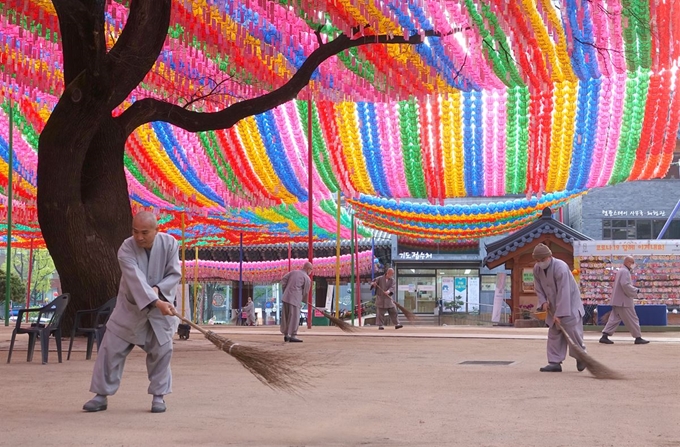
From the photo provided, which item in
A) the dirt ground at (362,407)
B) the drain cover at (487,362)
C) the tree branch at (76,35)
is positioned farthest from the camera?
the tree branch at (76,35)

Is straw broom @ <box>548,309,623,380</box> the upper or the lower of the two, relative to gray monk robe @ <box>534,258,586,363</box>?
lower

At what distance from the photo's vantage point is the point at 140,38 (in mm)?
12805

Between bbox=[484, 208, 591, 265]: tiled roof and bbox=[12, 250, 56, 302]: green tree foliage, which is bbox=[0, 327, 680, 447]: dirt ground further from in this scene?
bbox=[12, 250, 56, 302]: green tree foliage

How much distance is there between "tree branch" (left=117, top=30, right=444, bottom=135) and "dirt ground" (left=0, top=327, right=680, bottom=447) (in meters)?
3.68

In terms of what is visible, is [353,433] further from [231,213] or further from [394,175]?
[231,213]

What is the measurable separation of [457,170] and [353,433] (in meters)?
15.5

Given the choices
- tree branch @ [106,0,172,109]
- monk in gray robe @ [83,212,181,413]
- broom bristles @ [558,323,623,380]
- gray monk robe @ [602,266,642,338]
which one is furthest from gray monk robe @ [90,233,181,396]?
gray monk robe @ [602,266,642,338]

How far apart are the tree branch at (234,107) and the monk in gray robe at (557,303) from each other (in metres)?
4.45

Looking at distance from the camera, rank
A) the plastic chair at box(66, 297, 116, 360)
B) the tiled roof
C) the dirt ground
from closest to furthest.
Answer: the dirt ground, the plastic chair at box(66, 297, 116, 360), the tiled roof

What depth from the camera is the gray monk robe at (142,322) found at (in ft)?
23.2

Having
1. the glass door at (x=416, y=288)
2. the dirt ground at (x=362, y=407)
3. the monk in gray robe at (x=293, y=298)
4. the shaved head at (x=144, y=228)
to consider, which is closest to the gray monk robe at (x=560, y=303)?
the dirt ground at (x=362, y=407)

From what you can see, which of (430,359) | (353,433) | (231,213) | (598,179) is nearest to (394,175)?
(598,179)

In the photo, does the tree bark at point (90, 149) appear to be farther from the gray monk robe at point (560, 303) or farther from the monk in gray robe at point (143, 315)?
the monk in gray robe at point (143, 315)

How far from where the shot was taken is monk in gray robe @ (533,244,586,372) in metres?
10.9
